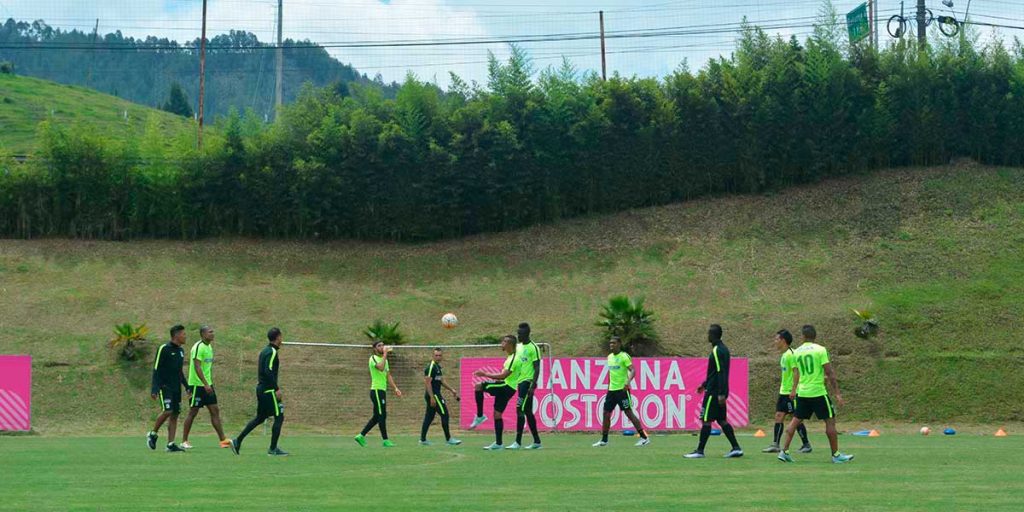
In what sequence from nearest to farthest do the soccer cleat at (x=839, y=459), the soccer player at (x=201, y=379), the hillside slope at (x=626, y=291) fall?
the soccer cleat at (x=839, y=459) → the soccer player at (x=201, y=379) → the hillside slope at (x=626, y=291)

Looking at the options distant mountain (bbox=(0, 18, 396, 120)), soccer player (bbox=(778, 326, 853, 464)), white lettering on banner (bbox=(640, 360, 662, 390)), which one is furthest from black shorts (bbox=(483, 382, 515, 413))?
distant mountain (bbox=(0, 18, 396, 120))

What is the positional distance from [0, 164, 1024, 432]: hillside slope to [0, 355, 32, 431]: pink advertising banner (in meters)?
1.68

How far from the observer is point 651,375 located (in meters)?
27.1

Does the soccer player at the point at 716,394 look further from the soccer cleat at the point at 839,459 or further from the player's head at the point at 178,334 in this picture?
the player's head at the point at 178,334

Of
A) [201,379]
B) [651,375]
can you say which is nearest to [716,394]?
[201,379]

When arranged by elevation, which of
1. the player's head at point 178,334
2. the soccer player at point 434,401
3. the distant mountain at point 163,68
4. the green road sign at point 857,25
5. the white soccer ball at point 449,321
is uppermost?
the distant mountain at point 163,68

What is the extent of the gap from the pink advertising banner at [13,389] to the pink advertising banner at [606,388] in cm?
998

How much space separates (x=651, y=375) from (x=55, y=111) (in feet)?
194

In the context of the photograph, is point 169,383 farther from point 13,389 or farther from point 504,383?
point 13,389

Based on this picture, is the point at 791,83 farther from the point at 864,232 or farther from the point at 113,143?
the point at 113,143

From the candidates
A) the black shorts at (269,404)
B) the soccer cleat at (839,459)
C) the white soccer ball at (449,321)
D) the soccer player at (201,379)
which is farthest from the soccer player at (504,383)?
the white soccer ball at (449,321)

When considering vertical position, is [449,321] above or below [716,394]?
above

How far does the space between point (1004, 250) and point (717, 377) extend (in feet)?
85.6

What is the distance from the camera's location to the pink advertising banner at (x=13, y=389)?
2600 centimetres
